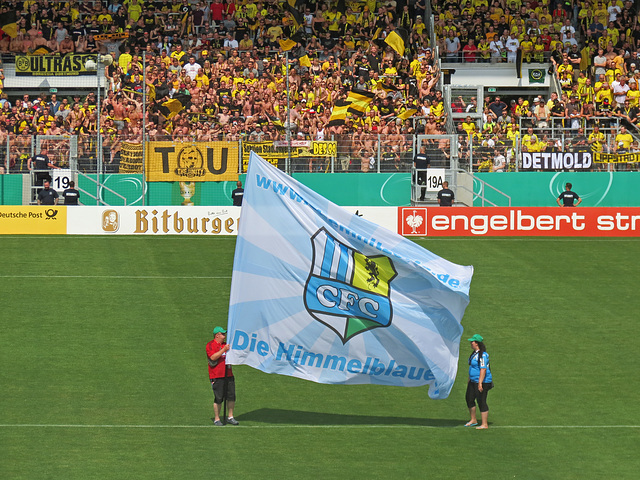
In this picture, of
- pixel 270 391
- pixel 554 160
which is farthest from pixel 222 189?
pixel 270 391

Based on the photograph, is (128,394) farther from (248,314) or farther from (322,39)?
(322,39)

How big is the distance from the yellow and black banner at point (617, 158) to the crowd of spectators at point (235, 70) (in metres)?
5.79

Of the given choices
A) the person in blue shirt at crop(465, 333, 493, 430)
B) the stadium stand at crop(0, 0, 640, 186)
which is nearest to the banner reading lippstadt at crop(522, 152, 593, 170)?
the stadium stand at crop(0, 0, 640, 186)

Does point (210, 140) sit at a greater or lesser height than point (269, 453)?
greater

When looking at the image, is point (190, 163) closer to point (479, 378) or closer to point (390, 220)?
point (390, 220)

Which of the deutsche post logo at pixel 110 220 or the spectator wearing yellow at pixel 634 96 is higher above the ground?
the spectator wearing yellow at pixel 634 96

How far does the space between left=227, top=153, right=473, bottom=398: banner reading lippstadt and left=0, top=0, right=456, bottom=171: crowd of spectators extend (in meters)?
20.9

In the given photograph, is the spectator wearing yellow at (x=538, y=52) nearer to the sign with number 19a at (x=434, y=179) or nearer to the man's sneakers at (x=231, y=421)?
the sign with number 19a at (x=434, y=179)

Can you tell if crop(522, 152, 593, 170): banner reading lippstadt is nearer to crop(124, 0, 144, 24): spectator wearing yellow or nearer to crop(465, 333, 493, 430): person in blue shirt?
crop(124, 0, 144, 24): spectator wearing yellow

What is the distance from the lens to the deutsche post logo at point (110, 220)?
3406 centimetres

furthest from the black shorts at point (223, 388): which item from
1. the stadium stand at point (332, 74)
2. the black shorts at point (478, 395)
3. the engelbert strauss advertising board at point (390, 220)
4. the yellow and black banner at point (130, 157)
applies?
the yellow and black banner at point (130, 157)

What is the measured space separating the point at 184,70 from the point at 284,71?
146 inches

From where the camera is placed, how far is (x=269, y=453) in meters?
15.4

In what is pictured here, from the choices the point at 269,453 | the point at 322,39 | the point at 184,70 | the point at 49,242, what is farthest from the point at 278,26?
the point at 269,453
